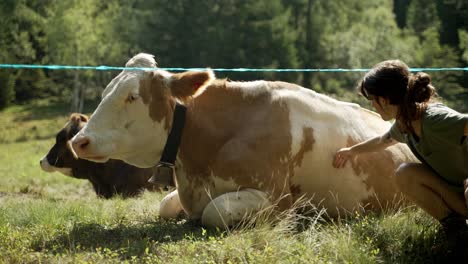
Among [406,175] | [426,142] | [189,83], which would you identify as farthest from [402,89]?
[189,83]

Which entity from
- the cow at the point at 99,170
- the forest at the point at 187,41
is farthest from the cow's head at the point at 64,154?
the forest at the point at 187,41

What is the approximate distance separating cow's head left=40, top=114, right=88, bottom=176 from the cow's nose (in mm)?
7115

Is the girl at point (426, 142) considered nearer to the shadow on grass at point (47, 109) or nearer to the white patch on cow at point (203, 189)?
the white patch on cow at point (203, 189)

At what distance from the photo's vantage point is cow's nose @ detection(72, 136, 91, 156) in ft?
20.6

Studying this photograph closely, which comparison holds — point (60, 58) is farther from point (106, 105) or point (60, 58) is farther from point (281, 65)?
point (106, 105)

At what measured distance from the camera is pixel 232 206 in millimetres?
6004

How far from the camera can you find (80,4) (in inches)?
1841

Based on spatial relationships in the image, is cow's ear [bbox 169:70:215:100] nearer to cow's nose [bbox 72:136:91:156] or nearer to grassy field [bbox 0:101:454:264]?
cow's nose [bbox 72:136:91:156]

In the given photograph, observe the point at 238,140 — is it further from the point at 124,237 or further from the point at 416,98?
the point at 416,98

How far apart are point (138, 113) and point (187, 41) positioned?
38.4 meters

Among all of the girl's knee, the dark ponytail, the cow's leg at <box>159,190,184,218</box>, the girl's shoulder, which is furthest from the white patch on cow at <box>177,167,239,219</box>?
the girl's shoulder

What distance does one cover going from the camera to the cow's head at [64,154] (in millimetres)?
13297

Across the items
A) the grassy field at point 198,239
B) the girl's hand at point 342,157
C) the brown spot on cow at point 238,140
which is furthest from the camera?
the girl's hand at point 342,157

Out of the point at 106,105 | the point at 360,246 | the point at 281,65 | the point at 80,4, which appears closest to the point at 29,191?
the point at 106,105
